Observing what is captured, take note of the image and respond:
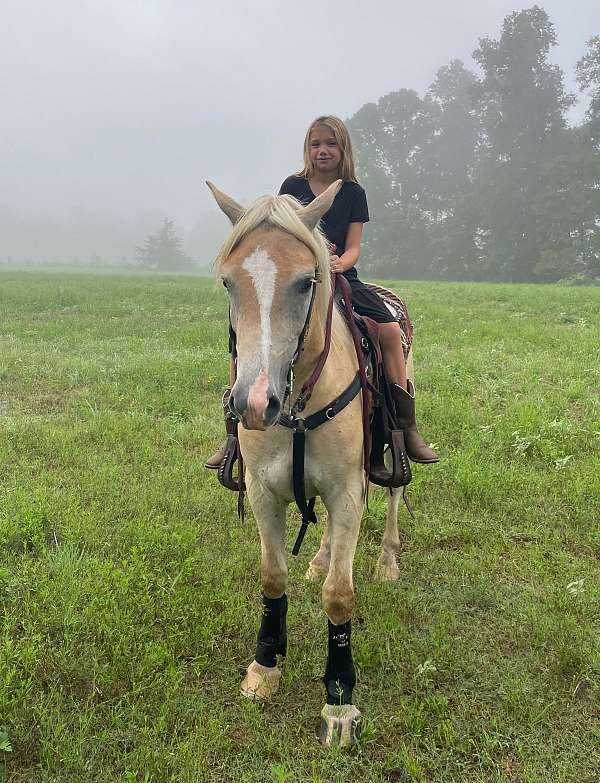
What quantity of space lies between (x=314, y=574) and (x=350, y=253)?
102 inches

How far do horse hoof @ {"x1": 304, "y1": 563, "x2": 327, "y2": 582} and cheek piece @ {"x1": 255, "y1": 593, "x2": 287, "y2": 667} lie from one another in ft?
3.02

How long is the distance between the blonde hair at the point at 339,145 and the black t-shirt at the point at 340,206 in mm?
60

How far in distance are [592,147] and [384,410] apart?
49223 mm

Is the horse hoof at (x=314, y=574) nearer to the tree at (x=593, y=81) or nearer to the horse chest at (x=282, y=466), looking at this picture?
the horse chest at (x=282, y=466)

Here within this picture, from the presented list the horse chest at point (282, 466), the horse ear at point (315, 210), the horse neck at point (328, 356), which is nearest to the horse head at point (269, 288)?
the horse ear at point (315, 210)

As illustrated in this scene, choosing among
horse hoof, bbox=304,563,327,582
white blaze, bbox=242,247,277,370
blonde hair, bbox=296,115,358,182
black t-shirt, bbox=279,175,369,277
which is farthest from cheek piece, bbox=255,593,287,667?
blonde hair, bbox=296,115,358,182

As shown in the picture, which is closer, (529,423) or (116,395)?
(529,423)

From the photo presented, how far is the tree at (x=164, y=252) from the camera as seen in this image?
97.1 meters

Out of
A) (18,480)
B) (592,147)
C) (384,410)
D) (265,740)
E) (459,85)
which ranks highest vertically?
(459,85)

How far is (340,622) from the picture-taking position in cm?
306

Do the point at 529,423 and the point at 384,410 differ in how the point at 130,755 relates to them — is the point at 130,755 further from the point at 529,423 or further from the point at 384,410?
Answer: the point at 529,423

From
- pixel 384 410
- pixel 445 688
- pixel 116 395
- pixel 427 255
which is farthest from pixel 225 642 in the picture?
pixel 427 255

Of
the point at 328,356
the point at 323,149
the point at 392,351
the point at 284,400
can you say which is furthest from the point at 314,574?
the point at 323,149

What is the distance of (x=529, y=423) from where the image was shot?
6855 mm
